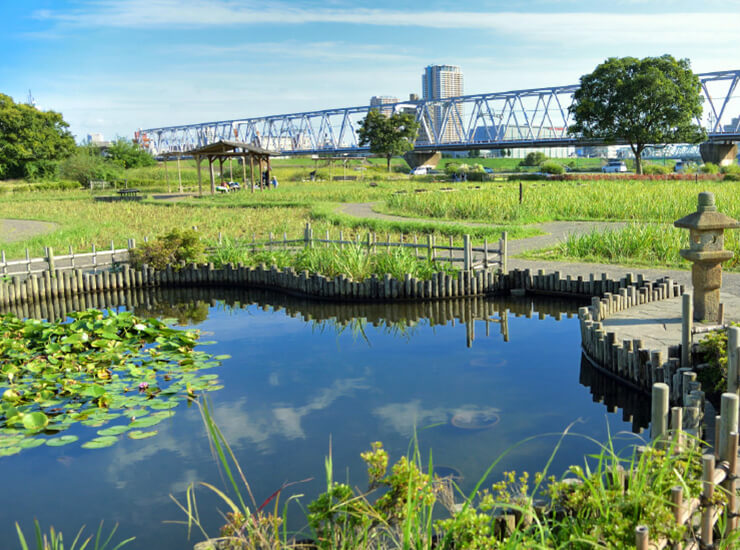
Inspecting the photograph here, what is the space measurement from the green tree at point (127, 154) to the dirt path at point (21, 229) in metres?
43.7

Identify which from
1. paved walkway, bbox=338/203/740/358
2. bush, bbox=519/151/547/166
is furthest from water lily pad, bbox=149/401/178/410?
bush, bbox=519/151/547/166

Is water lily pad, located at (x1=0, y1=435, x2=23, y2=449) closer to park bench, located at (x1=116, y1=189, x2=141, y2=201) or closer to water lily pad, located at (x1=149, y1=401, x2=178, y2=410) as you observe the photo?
water lily pad, located at (x1=149, y1=401, x2=178, y2=410)

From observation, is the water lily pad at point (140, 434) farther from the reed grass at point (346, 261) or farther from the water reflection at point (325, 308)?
the reed grass at point (346, 261)

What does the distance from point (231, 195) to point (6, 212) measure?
11.8 meters

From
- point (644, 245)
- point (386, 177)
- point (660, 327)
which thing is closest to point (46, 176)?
point (386, 177)

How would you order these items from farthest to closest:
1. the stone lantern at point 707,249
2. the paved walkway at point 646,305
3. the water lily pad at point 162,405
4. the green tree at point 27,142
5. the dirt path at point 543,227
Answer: the green tree at point 27,142 → the dirt path at point 543,227 → the paved walkway at point 646,305 → the stone lantern at point 707,249 → the water lily pad at point 162,405

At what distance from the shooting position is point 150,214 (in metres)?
30.9

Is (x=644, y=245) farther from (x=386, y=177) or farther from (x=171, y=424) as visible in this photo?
(x=386, y=177)

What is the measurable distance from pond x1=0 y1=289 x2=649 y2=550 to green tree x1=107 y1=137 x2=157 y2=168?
213 feet

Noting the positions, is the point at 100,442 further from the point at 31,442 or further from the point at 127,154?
the point at 127,154

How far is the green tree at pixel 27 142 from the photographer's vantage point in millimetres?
65125

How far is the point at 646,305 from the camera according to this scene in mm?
11383

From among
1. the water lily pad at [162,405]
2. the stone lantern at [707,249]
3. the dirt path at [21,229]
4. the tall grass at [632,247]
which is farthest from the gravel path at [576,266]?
the dirt path at [21,229]

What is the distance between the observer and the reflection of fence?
1588 centimetres
